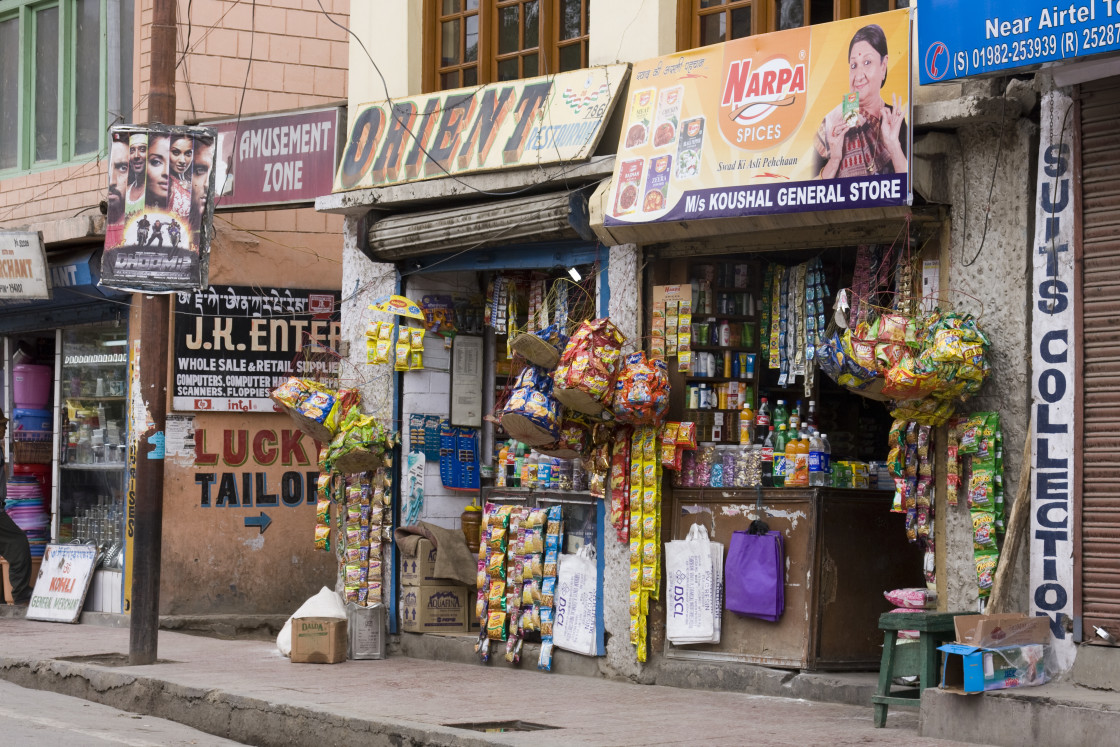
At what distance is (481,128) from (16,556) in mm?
7754

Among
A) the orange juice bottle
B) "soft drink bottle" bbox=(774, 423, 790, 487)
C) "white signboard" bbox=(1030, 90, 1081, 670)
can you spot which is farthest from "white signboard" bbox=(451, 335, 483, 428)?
"white signboard" bbox=(1030, 90, 1081, 670)

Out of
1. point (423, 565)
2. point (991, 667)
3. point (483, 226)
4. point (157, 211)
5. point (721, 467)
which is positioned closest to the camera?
point (991, 667)

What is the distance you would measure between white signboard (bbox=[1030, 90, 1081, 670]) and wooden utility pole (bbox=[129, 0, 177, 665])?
621 centimetres

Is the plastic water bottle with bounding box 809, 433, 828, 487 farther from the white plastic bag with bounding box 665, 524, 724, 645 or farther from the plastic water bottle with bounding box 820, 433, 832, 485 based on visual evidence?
the white plastic bag with bounding box 665, 524, 724, 645

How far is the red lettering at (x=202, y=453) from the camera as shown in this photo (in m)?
14.2

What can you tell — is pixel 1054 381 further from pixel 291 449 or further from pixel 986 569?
pixel 291 449

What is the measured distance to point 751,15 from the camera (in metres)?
9.84

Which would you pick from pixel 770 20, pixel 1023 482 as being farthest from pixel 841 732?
pixel 770 20

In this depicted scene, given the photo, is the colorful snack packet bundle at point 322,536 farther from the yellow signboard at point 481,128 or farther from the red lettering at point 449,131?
the red lettering at point 449,131

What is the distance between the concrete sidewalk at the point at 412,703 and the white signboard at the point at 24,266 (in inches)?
167

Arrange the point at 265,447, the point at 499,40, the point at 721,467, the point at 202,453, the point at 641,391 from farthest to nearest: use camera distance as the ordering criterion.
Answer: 1. the point at 265,447
2. the point at 202,453
3. the point at 499,40
4. the point at 721,467
5. the point at 641,391

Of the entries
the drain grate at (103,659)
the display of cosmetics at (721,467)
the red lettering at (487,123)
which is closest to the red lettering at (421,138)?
the red lettering at (487,123)

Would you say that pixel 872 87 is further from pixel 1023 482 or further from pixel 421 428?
pixel 421 428

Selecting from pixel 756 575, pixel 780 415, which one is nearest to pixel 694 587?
pixel 756 575
